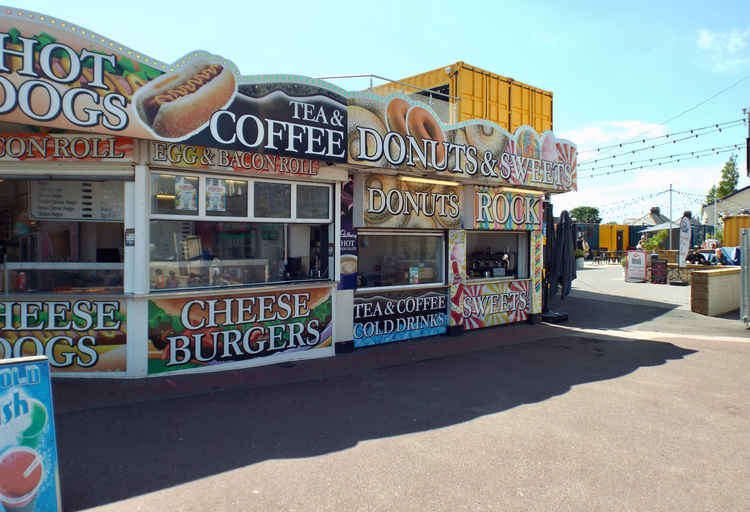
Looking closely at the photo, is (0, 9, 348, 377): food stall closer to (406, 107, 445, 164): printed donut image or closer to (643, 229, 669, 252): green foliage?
(406, 107, 445, 164): printed donut image

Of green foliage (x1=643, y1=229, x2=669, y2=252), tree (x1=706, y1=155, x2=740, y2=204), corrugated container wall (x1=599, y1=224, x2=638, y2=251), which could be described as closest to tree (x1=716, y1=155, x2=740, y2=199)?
tree (x1=706, y1=155, x2=740, y2=204)

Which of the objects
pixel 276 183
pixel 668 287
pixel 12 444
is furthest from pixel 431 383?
pixel 668 287

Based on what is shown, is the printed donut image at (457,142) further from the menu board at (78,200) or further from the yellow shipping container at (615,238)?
the yellow shipping container at (615,238)

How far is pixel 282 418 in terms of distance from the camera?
5.08 meters

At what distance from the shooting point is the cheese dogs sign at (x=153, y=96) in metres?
5.17

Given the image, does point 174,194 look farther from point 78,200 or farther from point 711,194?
point 711,194

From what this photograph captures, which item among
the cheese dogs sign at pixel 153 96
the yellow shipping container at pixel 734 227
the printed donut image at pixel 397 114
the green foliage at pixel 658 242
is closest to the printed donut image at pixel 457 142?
the printed donut image at pixel 397 114

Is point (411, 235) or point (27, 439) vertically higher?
point (411, 235)

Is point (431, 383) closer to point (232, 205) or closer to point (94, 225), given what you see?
point (232, 205)

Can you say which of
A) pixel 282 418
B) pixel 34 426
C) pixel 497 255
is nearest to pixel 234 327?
pixel 282 418

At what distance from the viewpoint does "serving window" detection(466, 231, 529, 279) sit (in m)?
10.7

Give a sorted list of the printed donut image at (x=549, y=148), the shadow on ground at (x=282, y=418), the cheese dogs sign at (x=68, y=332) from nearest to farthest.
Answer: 1. the shadow on ground at (x=282, y=418)
2. the cheese dogs sign at (x=68, y=332)
3. the printed donut image at (x=549, y=148)

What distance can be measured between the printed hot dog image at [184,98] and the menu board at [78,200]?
1190mm

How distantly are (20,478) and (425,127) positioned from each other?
7.41 metres
